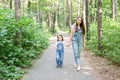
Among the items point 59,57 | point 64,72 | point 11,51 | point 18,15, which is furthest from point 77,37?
point 18,15

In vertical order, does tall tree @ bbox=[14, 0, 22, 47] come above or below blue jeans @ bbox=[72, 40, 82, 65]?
above

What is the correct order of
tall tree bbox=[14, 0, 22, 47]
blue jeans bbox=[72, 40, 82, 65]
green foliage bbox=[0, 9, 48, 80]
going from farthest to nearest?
tall tree bbox=[14, 0, 22, 47]
blue jeans bbox=[72, 40, 82, 65]
green foliage bbox=[0, 9, 48, 80]

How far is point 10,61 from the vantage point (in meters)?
10.6

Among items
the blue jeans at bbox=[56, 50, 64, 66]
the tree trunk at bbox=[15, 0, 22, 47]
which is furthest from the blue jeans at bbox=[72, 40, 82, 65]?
the tree trunk at bbox=[15, 0, 22, 47]

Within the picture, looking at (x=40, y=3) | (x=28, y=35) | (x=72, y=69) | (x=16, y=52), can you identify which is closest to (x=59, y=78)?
(x=72, y=69)

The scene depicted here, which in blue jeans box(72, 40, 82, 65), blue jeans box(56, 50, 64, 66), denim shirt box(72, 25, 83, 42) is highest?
denim shirt box(72, 25, 83, 42)

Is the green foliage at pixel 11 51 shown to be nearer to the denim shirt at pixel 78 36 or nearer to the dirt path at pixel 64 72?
the dirt path at pixel 64 72

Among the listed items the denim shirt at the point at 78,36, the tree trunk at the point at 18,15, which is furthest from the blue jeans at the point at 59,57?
the tree trunk at the point at 18,15

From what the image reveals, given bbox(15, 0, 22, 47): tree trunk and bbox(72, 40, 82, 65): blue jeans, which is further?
bbox(15, 0, 22, 47): tree trunk

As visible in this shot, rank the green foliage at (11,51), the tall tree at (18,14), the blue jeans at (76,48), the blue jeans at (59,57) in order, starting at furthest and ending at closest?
1. the tall tree at (18,14)
2. the blue jeans at (59,57)
3. the blue jeans at (76,48)
4. the green foliage at (11,51)

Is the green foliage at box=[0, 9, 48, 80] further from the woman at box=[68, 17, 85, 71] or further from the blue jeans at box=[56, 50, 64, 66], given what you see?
the woman at box=[68, 17, 85, 71]

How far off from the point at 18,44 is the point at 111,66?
436 centimetres

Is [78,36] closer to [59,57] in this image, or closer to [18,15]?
[59,57]

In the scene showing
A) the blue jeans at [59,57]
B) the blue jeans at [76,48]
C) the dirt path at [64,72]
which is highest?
the blue jeans at [76,48]
